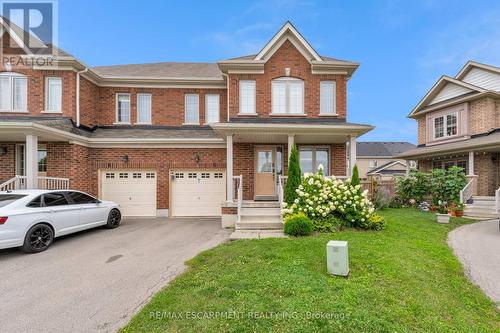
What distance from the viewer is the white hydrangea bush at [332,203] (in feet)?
25.4

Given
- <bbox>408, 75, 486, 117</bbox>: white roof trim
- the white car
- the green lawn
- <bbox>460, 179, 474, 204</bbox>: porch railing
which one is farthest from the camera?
<bbox>408, 75, 486, 117</bbox>: white roof trim

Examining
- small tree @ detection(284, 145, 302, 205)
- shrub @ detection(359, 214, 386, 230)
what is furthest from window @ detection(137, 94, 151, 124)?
shrub @ detection(359, 214, 386, 230)

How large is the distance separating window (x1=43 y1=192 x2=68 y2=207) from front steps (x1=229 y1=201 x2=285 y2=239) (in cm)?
501

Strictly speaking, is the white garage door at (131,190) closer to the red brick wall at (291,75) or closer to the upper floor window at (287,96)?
the red brick wall at (291,75)

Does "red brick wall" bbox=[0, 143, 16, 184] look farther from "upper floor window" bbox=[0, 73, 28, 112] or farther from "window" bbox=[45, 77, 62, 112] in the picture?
"window" bbox=[45, 77, 62, 112]

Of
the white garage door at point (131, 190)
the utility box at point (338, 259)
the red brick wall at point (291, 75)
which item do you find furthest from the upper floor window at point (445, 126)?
the white garage door at point (131, 190)

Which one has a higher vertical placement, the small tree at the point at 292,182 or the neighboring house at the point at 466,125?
the neighboring house at the point at 466,125

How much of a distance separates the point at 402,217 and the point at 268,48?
9.04 m

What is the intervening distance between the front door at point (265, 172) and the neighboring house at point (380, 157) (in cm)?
2626

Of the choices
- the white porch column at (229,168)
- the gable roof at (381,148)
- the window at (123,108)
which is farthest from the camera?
the gable roof at (381,148)

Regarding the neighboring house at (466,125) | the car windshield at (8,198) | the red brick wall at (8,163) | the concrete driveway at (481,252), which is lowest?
the concrete driveway at (481,252)

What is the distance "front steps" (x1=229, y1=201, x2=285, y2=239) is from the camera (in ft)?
24.5

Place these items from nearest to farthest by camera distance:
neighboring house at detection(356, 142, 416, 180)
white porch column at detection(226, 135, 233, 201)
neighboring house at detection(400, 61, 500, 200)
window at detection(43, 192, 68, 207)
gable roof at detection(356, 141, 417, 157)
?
1. window at detection(43, 192, 68, 207)
2. white porch column at detection(226, 135, 233, 201)
3. neighboring house at detection(400, 61, 500, 200)
4. neighboring house at detection(356, 142, 416, 180)
5. gable roof at detection(356, 141, 417, 157)

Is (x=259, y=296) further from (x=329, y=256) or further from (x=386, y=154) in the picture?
(x=386, y=154)
